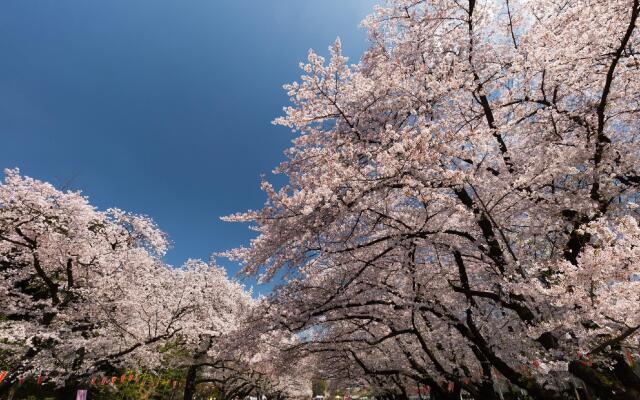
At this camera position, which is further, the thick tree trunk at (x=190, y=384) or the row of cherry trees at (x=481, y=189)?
the thick tree trunk at (x=190, y=384)

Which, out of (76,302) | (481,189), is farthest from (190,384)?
(481,189)

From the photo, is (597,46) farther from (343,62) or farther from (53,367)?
(53,367)

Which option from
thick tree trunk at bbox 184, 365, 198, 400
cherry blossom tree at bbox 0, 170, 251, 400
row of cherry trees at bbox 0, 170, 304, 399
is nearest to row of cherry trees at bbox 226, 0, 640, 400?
row of cherry trees at bbox 0, 170, 304, 399

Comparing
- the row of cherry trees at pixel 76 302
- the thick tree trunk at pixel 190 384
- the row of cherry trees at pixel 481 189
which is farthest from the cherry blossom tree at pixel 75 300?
the row of cherry trees at pixel 481 189

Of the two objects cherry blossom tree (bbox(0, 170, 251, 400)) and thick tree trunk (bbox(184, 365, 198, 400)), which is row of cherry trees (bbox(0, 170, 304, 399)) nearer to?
cherry blossom tree (bbox(0, 170, 251, 400))

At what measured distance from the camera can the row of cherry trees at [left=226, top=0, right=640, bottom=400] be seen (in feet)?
17.3

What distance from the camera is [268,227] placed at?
6.87 metres

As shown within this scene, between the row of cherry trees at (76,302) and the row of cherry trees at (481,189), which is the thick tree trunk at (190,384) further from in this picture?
the row of cherry trees at (481,189)

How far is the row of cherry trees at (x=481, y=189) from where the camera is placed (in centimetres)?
529

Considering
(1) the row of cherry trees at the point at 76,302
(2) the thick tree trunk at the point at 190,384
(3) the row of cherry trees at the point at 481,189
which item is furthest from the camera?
(2) the thick tree trunk at the point at 190,384

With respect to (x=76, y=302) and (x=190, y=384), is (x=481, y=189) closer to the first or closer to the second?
(x=76, y=302)

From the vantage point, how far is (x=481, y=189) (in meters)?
7.03

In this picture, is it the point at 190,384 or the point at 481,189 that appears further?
the point at 190,384

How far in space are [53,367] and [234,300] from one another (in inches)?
577
